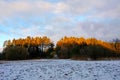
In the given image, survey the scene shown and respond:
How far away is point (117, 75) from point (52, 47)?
428 ft

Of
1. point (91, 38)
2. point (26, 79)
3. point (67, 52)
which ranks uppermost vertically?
point (91, 38)

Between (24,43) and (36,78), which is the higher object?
(24,43)

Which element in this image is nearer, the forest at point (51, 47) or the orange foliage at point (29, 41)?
the forest at point (51, 47)

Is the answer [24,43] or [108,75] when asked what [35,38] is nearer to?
[24,43]

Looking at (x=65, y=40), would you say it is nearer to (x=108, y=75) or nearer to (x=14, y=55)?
(x=14, y=55)

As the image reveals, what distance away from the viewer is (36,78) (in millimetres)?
19062

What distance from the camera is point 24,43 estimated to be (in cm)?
15275

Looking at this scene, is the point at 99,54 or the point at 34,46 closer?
the point at 99,54

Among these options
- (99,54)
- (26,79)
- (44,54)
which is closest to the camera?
(26,79)

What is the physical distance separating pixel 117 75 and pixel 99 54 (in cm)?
5091

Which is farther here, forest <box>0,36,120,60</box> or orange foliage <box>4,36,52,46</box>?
orange foliage <box>4,36,52,46</box>

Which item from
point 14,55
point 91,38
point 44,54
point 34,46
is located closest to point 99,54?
point 14,55

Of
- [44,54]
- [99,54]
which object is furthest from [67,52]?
[99,54]

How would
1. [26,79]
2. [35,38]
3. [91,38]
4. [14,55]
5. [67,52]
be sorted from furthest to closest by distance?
1. [35,38]
2. [91,38]
3. [67,52]
4. [14,55]
5. [26,79]
